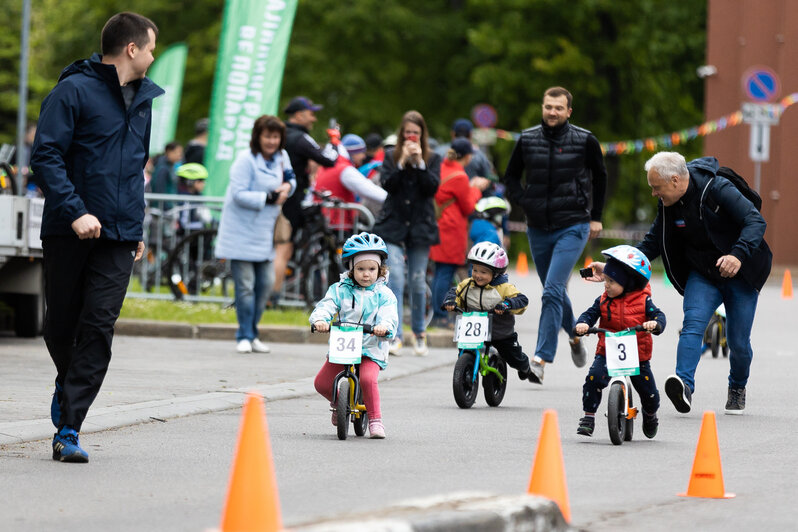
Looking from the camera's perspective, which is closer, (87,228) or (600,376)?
(87,228)

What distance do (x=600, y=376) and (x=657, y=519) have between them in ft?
8.33

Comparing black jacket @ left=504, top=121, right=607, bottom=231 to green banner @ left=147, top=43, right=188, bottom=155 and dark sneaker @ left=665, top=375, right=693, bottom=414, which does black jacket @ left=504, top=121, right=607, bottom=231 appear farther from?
green banner @ left=147, top=43, right=188, bottom=155

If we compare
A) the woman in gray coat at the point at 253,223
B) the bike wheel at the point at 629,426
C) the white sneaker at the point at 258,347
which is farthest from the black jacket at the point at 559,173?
the bike wheel at the point at 629,426

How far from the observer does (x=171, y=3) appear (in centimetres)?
4612

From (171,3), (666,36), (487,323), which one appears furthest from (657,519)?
(171,3)

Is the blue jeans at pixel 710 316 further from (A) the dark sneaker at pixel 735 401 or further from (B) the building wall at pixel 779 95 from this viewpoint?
(B) the building wall at pixel 779 95

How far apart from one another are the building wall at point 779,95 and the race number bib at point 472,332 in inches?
1056

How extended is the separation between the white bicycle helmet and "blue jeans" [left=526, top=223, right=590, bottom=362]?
1326mm

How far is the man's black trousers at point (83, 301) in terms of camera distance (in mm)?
7691

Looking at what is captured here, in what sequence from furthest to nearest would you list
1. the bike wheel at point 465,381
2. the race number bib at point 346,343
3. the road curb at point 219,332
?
the road curb at point 219,332 < the bike wheel at point 465,381 < the race number bib at point 346,343

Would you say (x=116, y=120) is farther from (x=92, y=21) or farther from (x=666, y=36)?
(x=92, y=21)

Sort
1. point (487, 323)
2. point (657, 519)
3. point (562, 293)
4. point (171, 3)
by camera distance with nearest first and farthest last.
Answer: point (657, 519), point (487, 323), point (562, 293), point (171, 3)

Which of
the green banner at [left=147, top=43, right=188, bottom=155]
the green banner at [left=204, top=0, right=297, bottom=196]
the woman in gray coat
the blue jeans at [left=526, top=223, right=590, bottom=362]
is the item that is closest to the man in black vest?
the blue jeans at [left=526, top=223, right=590, bottom=362]

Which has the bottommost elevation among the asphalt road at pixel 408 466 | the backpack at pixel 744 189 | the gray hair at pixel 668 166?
the asphalt road at pixel 408 466
